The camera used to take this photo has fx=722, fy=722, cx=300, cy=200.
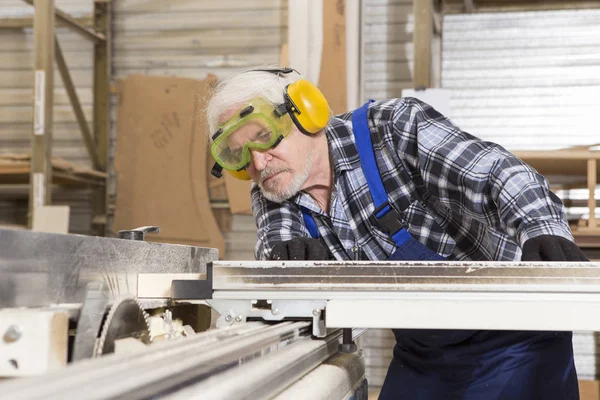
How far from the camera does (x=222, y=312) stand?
59.0 inches

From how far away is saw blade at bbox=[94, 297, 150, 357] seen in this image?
98 cm

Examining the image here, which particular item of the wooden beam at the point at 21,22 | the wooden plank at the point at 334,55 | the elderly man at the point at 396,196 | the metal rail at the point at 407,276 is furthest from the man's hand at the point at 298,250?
the wooden beam at the point at 21,22

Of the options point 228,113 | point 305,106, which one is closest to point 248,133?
point 228,113

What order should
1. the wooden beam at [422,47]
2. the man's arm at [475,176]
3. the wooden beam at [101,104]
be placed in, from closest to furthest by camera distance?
the man's arm at [475,176] → the wooden beam at [422,47] → the wooden beam at [101,104]

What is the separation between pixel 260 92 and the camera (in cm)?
217

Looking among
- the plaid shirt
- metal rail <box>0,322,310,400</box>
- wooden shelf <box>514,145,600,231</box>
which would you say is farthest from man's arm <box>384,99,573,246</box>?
wooden shelf <box>514,145,600,231</box>

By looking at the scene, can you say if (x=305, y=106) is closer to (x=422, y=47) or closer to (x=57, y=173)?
(x=422, y=47)

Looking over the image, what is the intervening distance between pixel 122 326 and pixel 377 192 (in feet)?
4.27

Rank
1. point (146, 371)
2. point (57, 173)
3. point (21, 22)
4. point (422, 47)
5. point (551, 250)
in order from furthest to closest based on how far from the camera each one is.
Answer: point (21, 22), point (57, 173), point (422, 47), point (551, 250), point (146, 371)

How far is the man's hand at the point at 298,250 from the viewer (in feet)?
6.54

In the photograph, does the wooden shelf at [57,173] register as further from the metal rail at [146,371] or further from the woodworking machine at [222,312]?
the metal rail at [146,371]

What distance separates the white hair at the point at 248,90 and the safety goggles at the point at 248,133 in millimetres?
34

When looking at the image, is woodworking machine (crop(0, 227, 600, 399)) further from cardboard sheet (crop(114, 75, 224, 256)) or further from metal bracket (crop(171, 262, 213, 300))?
cardboard sheet (crop(114, 75, 224, 256))

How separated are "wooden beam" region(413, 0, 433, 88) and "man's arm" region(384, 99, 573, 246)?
2.40 meters
